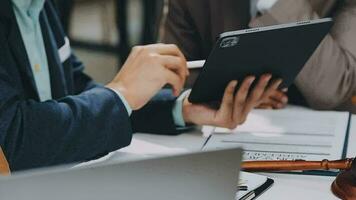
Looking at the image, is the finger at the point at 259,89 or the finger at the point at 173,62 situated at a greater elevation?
the finger at the point at 173,62

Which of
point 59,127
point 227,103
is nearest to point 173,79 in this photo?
point 227,103

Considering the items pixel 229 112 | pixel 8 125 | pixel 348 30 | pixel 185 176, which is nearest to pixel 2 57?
pixel 8 125

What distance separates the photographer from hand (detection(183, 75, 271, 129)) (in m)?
1.25

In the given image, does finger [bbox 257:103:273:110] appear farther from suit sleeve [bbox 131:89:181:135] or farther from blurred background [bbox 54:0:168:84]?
blurred background [bbox 54:0:168:84]

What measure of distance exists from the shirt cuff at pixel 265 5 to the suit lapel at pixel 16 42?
0.52 m

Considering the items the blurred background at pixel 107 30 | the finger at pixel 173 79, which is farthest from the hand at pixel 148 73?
the blurred background at pixel 107 30

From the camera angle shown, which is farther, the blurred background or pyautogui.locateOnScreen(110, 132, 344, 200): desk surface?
the blurred background

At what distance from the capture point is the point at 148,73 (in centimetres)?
121

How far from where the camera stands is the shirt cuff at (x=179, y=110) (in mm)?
1339

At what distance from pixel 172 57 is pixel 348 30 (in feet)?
1.55

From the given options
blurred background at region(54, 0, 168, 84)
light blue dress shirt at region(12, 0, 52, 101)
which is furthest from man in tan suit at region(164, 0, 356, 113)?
blurred background at region(54, 0, 168, 84)

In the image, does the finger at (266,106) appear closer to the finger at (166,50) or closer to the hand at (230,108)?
the hand at (230,108)

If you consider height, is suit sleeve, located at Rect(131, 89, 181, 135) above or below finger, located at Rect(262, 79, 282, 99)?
below

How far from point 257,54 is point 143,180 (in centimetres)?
59
